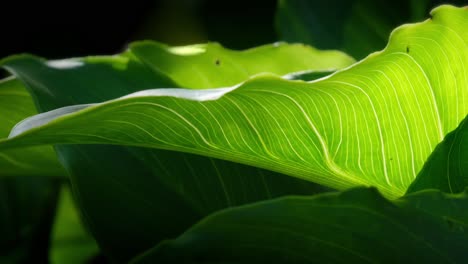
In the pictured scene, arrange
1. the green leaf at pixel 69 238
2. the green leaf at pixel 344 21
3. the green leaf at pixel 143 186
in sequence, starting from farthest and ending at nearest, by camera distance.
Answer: the green leaf at pixel 69 238, the green leaf at pixel 344 21, the green leaf at pixel 143 186

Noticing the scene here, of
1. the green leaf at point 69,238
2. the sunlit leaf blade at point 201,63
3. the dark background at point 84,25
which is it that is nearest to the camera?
the sunlit leaf blade at point 201,63

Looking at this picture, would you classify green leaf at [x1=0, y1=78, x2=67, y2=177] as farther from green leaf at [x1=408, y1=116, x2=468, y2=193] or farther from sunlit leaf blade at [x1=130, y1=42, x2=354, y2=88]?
green leaf at [x1=408, y1=116, x2=468, y2=193]

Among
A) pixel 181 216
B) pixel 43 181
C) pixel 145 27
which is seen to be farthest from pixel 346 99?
pixel 145 27

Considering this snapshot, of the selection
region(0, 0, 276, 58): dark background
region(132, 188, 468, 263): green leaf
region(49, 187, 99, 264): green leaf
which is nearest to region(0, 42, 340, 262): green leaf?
region(132, 188, 468, 263): green leaf

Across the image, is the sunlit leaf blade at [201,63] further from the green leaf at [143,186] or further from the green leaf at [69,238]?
the green leaf at [69,238]

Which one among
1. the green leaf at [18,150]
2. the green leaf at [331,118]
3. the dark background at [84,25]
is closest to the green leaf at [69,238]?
the dark background at [84,25]

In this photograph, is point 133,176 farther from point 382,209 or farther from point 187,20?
point 187,20

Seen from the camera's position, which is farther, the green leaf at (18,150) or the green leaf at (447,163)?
the green leaf at (18,150)
